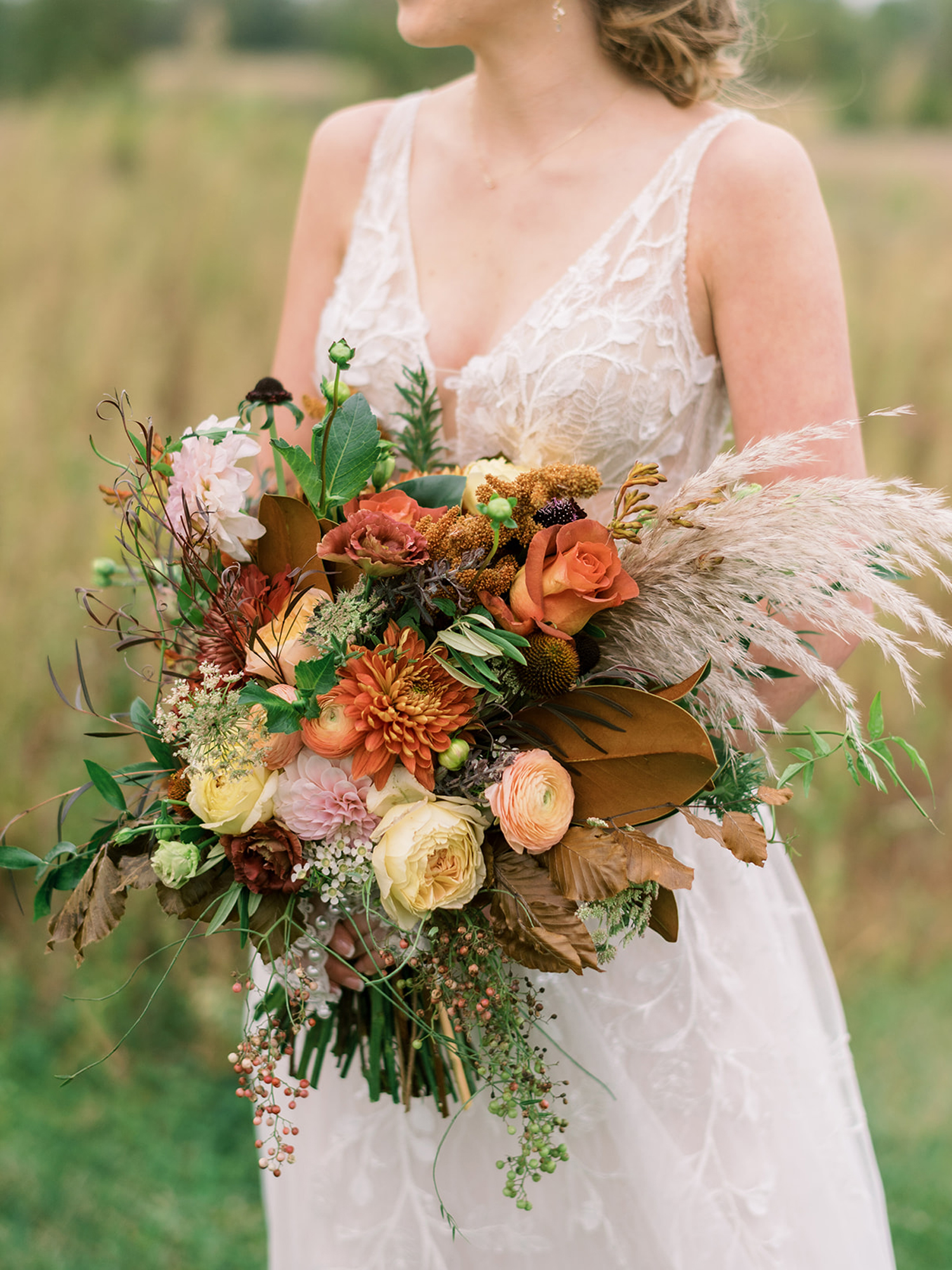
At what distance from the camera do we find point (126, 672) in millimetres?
2742

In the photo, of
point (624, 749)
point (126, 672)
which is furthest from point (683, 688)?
point (126, 672)

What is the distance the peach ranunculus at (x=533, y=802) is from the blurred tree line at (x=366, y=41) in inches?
145

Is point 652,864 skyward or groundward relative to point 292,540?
groundward

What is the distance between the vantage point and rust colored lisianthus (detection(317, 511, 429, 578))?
907mm

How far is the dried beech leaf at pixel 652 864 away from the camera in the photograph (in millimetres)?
909

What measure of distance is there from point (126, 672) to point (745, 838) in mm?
2151

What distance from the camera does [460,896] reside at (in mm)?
954

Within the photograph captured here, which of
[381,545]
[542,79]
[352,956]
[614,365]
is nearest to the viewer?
[381,545]

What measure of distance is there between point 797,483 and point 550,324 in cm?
55

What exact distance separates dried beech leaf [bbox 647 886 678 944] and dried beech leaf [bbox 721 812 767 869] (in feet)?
0.30

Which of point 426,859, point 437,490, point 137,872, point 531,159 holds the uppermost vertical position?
point 531,159

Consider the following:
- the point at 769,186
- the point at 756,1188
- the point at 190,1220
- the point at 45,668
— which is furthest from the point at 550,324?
the point at 190,1220

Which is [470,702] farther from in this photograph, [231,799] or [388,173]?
[388,173]

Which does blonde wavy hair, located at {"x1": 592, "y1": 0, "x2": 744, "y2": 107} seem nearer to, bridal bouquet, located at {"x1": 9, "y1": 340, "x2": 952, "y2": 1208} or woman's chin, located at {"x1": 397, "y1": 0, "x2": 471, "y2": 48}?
woman's chin, located at {"x1": 397, "y1": 0, "x2": 471, "y2": 48}
